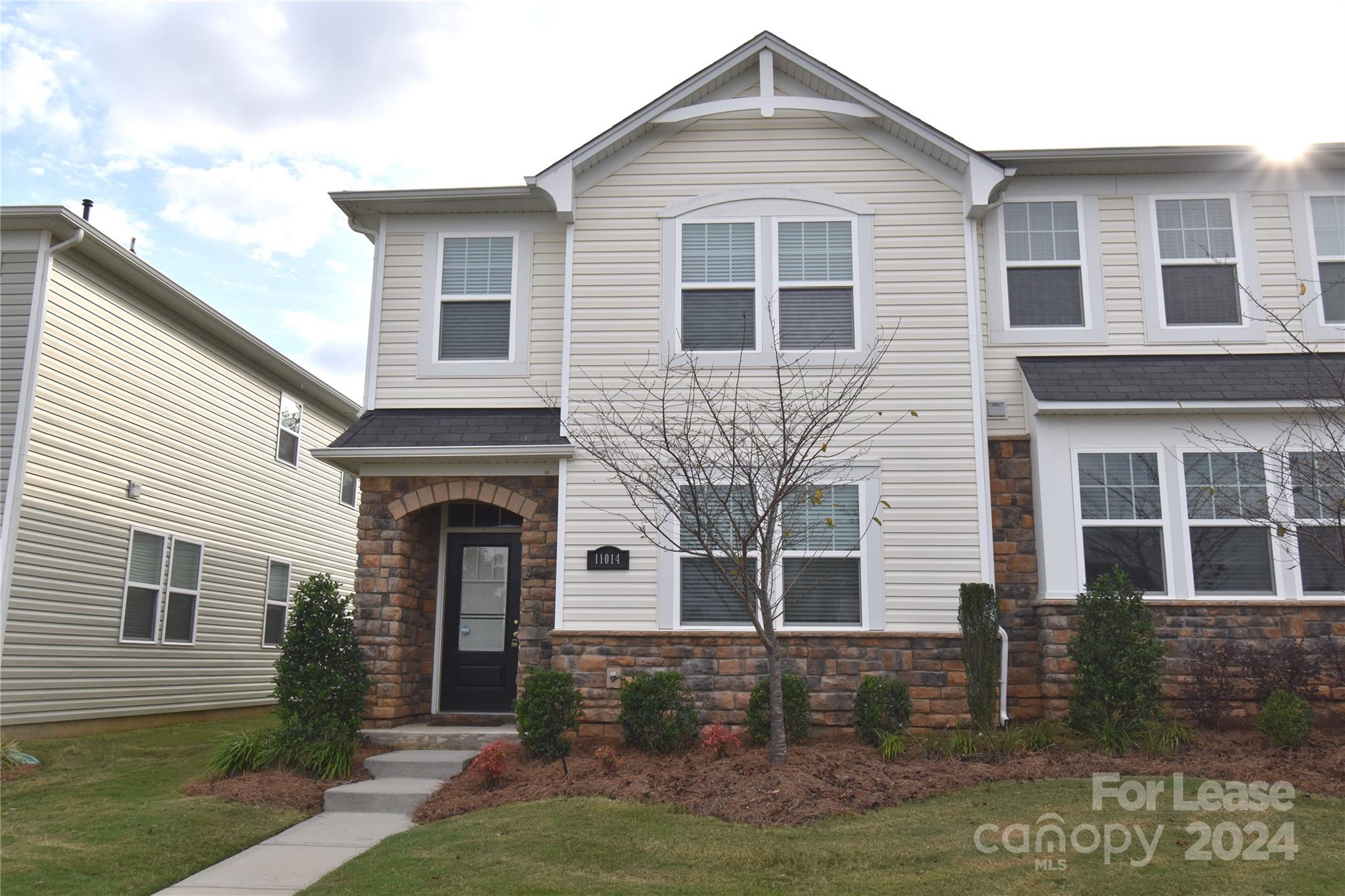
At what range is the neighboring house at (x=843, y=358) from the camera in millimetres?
10398

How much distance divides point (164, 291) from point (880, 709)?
10.7 meters

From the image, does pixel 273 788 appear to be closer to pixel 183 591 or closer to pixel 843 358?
pixel 843 358

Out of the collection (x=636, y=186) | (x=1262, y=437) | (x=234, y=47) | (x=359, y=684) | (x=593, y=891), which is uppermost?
(x=234, y=47)

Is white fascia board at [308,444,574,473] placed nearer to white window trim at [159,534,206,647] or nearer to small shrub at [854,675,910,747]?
small shrub at [854,675,910,747]

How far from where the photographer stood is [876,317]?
10938 millimetres

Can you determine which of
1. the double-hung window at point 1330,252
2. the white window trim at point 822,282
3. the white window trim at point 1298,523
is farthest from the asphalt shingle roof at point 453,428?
the double-hung window at point 1330,252

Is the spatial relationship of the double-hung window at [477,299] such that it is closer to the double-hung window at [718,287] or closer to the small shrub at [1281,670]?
the double-hung window at [718,287]

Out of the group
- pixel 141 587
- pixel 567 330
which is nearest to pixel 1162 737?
pixel 567 330

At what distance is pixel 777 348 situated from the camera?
428 inches

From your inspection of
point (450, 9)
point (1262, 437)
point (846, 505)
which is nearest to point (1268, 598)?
point (1262, 437)

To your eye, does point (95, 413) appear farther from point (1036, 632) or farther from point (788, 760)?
point (1036, 632)

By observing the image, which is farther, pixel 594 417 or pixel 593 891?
pixel 594 417

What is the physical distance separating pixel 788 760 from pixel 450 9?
829 centimetres

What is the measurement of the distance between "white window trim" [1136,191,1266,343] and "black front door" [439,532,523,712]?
748 cm
